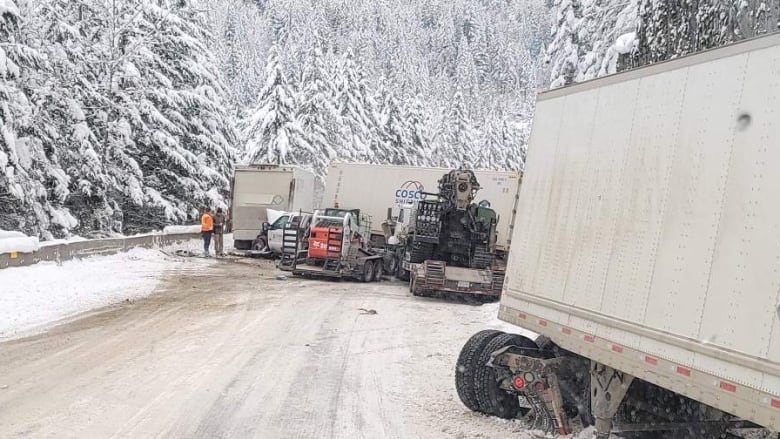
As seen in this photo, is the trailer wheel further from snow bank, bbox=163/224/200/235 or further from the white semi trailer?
the white semi trailer

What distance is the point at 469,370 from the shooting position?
678 cm

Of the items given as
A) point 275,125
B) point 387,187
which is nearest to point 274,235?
point 387,187

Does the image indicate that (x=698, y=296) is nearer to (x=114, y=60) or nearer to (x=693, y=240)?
(x=693, y=240)

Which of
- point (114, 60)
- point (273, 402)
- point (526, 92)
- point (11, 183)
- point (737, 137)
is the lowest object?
point (273, 402)

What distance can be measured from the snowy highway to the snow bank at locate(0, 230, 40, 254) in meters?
3.22

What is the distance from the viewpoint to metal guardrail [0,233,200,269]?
14992 mm

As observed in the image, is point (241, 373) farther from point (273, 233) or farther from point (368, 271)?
point (273, 233)

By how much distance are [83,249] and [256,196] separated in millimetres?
9979

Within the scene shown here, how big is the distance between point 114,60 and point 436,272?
16683 mm

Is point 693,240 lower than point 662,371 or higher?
higher

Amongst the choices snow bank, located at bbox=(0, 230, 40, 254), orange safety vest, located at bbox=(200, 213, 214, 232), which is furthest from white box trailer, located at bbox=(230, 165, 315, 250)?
snow bank, located at bbox=(0, 230, 40, 254)

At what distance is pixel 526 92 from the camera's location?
374ft

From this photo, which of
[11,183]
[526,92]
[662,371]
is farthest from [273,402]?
[526,92]

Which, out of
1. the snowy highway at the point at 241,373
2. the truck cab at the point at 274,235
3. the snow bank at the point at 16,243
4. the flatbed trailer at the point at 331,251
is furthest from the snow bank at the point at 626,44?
the truck cab at the point at 274,235
